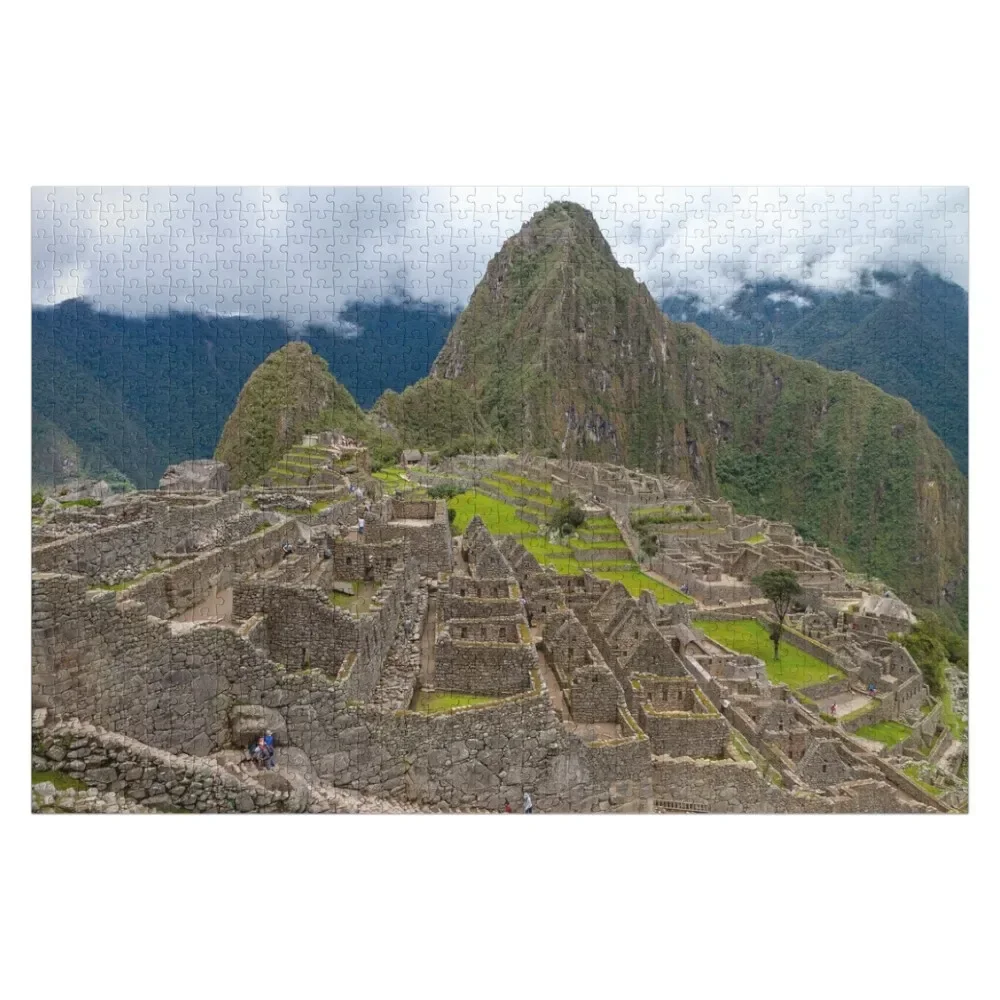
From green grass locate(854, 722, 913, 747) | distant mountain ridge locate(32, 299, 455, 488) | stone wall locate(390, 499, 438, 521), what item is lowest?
green grass locate(854, 722, 913, 747)

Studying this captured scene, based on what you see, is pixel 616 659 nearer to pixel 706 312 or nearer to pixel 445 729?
pixel 445 729

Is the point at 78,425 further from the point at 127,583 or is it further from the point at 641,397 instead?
the point at 641,397

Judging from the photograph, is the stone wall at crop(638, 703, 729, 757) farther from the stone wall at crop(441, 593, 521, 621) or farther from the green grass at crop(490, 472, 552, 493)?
the green grass at crop(490, 472, 552, 493)

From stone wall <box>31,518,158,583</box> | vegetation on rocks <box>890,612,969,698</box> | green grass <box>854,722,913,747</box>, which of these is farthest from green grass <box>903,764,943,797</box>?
stone wall <box>31,518,158,583</box>

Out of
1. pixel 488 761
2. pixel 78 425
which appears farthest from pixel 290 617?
pixel 78 425

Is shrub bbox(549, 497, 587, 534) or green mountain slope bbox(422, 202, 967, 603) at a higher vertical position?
green mountain slope bbox(422, 202, 967, 603)

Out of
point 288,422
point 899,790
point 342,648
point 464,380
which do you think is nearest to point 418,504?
point 342,648
